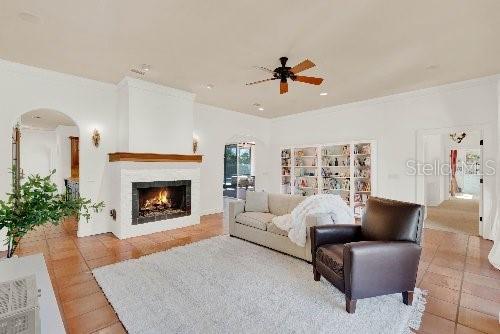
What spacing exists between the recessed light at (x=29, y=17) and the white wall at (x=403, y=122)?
20.0ft

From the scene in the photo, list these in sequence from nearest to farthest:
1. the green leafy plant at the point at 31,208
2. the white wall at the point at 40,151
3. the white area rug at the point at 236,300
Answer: the green leafy plant at the point at 31,208
the white area rug at the point at 236,300
the white wall at the point at 40,151

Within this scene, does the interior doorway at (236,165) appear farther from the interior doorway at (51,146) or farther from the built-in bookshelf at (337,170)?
the interior doorway at (51,146)

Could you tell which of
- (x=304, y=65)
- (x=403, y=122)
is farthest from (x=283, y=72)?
(x=403, y=122)

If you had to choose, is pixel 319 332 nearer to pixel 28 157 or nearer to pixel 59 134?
pixel 59 134

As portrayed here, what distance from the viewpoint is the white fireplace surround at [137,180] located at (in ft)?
15.5

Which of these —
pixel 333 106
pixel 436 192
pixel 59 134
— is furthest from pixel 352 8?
pixel 59 134

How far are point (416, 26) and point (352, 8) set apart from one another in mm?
915

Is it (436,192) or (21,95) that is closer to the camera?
(21,95)

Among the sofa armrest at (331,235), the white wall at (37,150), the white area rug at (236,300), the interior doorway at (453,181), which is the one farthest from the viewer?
the white wall at (37,150)

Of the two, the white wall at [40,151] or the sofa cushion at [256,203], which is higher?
the white wall at [40,151]

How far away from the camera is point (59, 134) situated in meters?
8.20

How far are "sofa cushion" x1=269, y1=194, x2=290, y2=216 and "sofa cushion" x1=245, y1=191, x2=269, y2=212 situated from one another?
0.32ft

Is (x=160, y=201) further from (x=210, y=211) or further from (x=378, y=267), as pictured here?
(x=378, y=267)

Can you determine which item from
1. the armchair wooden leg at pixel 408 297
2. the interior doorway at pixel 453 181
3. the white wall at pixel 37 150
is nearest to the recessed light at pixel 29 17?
the armchair wooden leg at pixel 408 297
